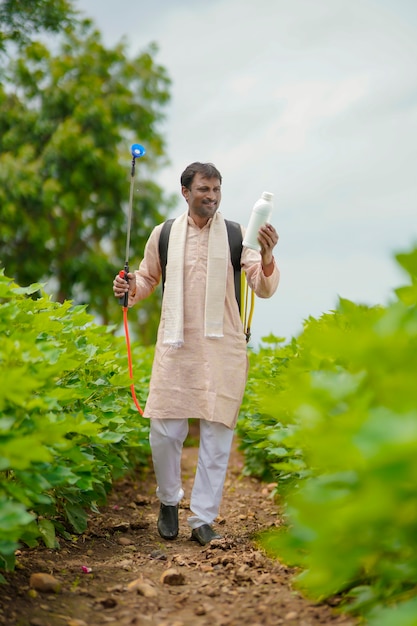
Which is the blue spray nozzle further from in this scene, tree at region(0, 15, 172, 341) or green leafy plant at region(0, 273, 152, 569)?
tree at region(0, 15, 172, 341)

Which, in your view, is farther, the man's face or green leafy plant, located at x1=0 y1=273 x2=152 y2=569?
Result: the man's face

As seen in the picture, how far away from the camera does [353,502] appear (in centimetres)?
198

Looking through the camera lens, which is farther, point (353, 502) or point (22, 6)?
point (22, 6)

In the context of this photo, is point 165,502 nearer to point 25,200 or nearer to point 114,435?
point 114,435

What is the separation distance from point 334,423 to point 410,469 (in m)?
0.43

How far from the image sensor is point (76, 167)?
74.1ft

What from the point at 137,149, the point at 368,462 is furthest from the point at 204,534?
the point at 368,462

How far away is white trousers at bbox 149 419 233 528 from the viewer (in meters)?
4.95

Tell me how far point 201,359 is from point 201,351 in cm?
5

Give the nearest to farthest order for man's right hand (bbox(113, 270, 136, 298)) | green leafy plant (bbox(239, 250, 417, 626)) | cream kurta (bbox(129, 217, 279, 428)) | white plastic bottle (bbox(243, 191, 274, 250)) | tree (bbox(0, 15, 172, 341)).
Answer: green leafy plant (bbox(239, 250, 417, 626))
white plastic bottle (bbox(243, 191, 274, 250))
cream kurta (bbox(129, 217, 279, 428))
man's right hand (bbox(113, 270, 136, 298))
tree (bbox(0, 15, 172, 341))

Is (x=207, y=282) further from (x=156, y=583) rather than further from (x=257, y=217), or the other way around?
(x=156, y=583)

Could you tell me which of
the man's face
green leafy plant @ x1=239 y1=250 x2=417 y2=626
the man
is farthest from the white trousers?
green leafy plant @ x1=239 y1=250 x2=417 y2=626

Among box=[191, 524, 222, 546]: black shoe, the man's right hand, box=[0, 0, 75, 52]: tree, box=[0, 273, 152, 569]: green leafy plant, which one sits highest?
box=[0, 0, 75, 52]: tree

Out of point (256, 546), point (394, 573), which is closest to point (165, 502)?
point (256, 546)
